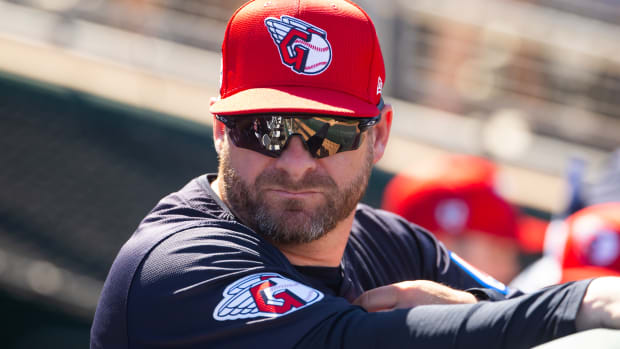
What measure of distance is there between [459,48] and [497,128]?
82 cm

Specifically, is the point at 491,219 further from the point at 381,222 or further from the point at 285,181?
the point at 285,181

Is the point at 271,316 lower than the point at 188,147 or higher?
higher

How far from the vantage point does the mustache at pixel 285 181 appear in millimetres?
1743

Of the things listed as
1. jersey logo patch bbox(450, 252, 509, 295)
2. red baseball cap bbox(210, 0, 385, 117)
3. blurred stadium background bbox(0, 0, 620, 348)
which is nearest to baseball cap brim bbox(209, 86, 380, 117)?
red baseball cap bbox(210, 0, 385, 117)

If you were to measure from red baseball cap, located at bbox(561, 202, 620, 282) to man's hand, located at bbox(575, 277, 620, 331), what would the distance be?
4.25ft

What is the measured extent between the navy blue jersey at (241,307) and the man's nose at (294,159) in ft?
0.56

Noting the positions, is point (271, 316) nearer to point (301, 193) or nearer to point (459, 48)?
point (301, 193)

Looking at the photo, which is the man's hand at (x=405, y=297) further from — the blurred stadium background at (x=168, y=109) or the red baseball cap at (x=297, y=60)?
the blurred stadium background at (x=168, y=109)

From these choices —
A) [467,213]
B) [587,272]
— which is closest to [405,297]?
[587,272]

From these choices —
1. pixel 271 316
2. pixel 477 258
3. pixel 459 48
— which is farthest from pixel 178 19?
pixel 271 316

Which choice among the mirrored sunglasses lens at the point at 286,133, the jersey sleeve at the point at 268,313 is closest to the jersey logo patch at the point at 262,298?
the jersey sleeve at the point at 268,313

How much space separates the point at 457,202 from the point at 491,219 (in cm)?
16

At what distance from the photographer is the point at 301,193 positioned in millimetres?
1766

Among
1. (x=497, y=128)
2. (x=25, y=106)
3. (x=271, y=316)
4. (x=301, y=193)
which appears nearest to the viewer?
(x=271, y=316)
